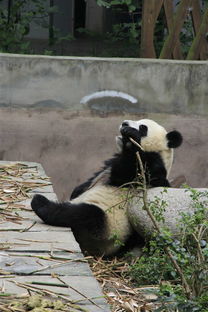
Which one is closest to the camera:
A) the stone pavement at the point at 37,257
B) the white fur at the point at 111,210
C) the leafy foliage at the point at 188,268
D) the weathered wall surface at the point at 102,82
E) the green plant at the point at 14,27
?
the stone pavement at the point at 37,257

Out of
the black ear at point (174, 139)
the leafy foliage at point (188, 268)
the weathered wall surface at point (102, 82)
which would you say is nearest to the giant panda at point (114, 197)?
the black ear at point (174, 139)

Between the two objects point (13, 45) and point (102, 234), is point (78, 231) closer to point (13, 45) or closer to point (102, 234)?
point (102, 234)

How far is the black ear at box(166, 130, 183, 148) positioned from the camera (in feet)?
19.4

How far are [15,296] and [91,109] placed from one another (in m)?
4.94

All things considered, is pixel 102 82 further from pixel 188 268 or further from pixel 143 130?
pixel 188 268

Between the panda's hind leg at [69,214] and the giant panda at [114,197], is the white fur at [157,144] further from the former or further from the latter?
the panda's hind leg at [69,214]

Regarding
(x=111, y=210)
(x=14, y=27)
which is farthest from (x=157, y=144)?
(x=14, y=27)

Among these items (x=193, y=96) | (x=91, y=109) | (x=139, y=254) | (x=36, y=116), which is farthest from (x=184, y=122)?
(x=139, y=254)

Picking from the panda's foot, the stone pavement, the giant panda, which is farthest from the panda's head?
the panda's foot

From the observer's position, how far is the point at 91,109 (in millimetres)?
8117

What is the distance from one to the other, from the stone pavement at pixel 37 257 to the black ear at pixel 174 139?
111cm

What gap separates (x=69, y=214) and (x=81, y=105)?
3033 mm

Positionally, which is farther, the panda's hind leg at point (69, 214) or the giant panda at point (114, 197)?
the giant panda at point (114, 197)

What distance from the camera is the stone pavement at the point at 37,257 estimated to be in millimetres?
3486
